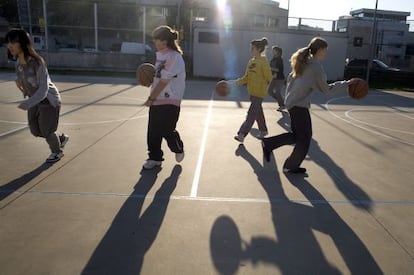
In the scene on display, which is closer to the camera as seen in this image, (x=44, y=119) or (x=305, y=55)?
(x=305, y=55)

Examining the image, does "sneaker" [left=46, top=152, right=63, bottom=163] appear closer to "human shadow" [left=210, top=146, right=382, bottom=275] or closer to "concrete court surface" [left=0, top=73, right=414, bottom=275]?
"concrete court surface" [left=0, top=73, right=414, bottom=275]

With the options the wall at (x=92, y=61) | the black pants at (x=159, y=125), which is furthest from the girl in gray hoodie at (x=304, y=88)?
the wall at (x=92, y=61)

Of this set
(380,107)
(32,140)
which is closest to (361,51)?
(380,107)

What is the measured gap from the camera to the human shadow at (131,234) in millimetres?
3139

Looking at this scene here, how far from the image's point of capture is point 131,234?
144 inches

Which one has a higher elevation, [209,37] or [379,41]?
[379,41]

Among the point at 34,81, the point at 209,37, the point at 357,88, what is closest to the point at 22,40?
the point at 34,81

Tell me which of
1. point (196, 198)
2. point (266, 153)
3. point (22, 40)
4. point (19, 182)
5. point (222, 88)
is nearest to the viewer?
point (196, 198)

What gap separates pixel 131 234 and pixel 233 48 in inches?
769

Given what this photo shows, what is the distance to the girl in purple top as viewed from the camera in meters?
5.18

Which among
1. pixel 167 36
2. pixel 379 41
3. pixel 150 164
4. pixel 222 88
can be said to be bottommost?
pixel 150 164

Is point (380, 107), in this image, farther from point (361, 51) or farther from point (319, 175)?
point (361, 51)

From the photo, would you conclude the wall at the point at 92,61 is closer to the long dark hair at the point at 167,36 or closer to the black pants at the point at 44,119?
the black pants at the point at 44,119

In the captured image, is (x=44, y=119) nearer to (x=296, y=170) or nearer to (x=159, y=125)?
(x=159, y=125)
